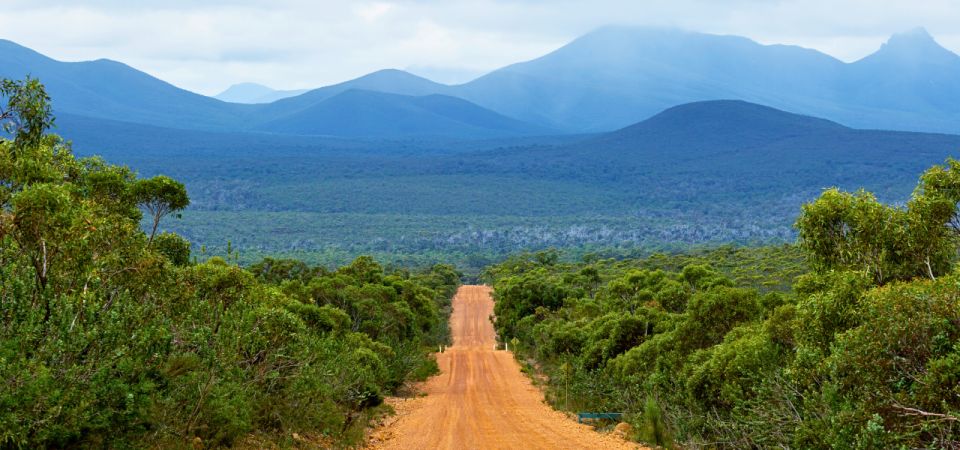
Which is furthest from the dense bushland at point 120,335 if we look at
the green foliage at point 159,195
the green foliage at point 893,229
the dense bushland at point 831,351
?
the green foliage at point 893,229

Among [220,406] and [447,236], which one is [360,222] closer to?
[447,236]

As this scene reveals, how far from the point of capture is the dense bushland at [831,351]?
37.4 feet

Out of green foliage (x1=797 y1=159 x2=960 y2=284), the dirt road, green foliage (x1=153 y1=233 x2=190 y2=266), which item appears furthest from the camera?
green foliage (x1=153 y1=233 x2=190 y2=266)

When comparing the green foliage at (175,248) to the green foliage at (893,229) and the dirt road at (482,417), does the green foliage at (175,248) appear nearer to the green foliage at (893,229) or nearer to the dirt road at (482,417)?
the dirt road at (482,417)

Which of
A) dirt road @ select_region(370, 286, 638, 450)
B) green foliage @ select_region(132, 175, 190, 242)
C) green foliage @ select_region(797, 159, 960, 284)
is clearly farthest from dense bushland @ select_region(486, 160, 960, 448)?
green foliage @ select_region(132, 175, 190, 242)

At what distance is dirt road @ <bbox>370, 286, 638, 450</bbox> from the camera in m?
21.7

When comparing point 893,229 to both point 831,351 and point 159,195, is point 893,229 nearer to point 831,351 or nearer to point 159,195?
point 831,351

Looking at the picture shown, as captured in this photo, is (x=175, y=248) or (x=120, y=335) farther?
(x=175, y=248)

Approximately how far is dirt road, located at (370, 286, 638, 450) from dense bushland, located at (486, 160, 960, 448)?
74.9 inches

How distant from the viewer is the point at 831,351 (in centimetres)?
1383

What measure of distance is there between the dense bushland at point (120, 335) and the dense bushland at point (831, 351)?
26.6 feet

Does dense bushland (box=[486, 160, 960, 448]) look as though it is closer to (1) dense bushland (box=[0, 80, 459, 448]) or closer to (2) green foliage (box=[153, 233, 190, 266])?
(1) dense bushland (box=[0, 80, 459, 448])

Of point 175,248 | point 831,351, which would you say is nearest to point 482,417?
point 175,248

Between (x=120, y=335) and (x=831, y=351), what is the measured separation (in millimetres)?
10332
